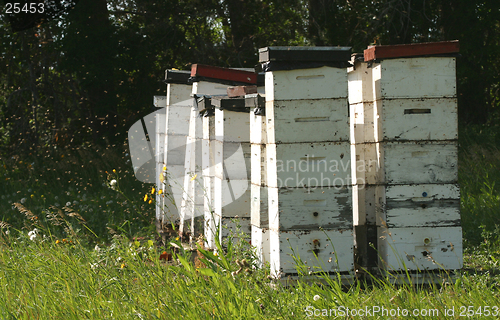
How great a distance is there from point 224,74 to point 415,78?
218 centimetres

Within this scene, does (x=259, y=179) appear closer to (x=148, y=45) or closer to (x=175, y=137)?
(x=175, y=137)

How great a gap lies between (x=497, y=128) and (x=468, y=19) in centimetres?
254

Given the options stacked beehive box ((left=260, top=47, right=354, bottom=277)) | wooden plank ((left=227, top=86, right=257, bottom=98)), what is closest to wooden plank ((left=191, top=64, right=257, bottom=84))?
wooden plank ((left=227, top=86, right=257, bottom=98))

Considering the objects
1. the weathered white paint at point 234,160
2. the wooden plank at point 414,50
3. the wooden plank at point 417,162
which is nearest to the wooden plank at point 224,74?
the weathered white paint at point 234,160

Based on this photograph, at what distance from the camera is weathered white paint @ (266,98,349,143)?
3.40 meters

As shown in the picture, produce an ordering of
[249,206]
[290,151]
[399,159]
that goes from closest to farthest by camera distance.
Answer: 1. [290,151]
2. [399,159]
3. [249,206]

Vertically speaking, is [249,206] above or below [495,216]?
above

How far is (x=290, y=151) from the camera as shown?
341 cm

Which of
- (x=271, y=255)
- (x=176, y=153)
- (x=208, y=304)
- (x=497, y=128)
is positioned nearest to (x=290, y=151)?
(x=271, y=255)

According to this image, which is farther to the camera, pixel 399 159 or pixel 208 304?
pixel 399 159

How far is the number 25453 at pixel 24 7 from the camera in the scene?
10.7 m

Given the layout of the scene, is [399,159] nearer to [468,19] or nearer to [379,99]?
[379,99]

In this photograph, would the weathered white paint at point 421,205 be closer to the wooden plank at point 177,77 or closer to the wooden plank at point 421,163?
the wooden plank at point 421,163

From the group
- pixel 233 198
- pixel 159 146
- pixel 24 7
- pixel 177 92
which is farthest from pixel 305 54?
pixel 24 7
